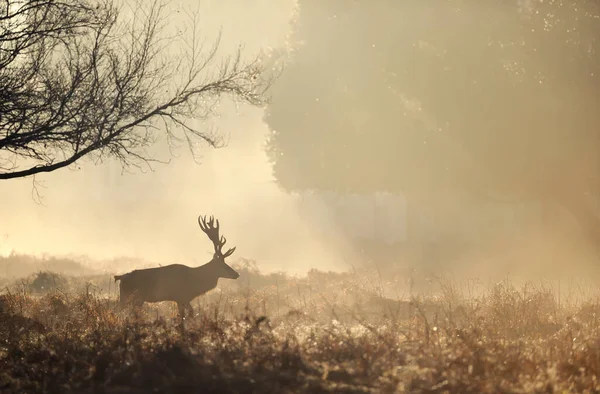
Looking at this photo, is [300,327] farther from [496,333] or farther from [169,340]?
[496,333]

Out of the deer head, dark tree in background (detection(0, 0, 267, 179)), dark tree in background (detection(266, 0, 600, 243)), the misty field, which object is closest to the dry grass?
the misty field

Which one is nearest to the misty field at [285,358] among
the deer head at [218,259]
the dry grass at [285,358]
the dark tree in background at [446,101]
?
the dry grass at [285,358]

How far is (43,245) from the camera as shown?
47.5m

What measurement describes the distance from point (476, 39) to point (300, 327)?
1987 cm

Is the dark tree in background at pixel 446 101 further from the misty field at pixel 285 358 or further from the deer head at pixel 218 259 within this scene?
the misty field at pixel 285 358

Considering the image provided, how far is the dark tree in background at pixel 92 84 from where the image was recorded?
10.4 m

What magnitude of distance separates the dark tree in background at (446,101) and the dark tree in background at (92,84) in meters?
14.5

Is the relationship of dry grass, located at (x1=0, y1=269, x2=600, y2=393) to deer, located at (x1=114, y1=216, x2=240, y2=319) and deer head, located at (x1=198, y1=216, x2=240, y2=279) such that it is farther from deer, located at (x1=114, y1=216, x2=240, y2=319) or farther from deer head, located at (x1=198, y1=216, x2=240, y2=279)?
deer head, located at (x1=198, y1=216, x2=240, y2=279)

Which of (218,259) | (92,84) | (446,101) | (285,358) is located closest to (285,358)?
(285,358)

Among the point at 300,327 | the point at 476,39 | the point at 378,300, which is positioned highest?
the point at 476,39

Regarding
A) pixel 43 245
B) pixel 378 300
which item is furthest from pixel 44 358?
pixel 43 245

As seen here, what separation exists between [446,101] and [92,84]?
18.3m

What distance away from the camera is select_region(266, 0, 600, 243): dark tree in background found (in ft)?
77.6

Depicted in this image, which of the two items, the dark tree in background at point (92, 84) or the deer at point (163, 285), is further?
the deer at point (163, 285)
